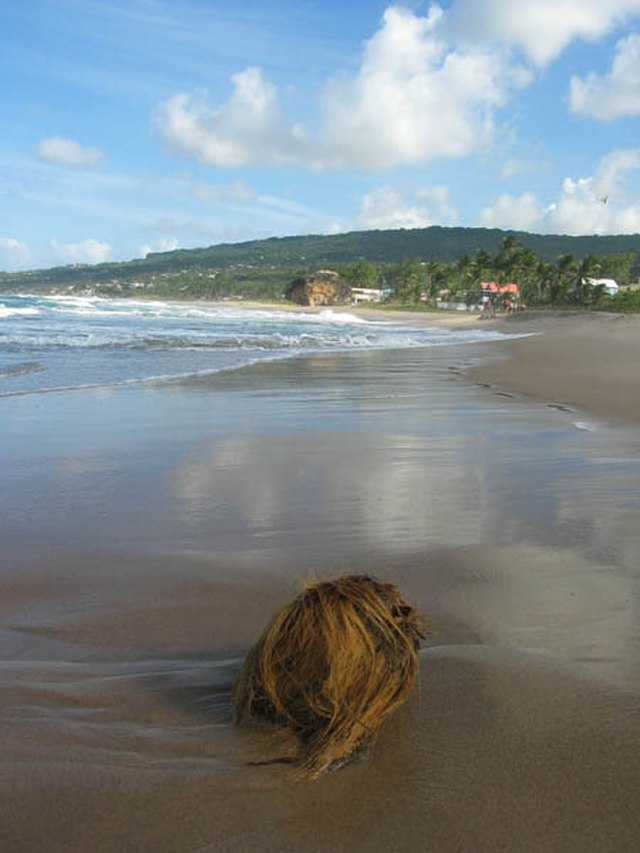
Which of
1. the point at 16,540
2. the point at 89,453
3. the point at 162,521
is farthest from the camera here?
the point at 89,453

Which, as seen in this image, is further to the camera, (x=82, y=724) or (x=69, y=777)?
(x=82, y=724)

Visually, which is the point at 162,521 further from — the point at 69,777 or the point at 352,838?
the point at 352,838

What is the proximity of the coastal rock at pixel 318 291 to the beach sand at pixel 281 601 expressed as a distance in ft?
409

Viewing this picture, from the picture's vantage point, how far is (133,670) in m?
3.04

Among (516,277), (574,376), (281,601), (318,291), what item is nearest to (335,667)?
(281,601)

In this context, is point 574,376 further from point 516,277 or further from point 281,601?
point 516,277

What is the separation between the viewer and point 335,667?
88.0 inches

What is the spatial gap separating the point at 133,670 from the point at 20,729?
0.58 metres

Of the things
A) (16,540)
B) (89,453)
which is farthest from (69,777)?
(89,453)

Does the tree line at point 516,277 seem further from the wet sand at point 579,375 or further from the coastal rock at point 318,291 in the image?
the wet sand at point 579,375

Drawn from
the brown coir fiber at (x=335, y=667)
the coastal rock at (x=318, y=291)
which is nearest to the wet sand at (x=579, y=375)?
the brown coir fiber at (x=335, y=667)

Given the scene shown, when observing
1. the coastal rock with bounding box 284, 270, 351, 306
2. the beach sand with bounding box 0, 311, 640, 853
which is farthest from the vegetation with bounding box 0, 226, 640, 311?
the beach sand with bounding box 0, 311, 640, 853

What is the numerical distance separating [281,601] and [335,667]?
1.55m

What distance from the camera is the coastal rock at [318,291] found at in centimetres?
13150
